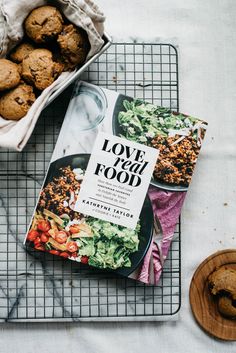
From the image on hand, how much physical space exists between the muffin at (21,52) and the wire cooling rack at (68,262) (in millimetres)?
130

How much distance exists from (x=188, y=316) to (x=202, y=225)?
20 cm

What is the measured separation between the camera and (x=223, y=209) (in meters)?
1.17

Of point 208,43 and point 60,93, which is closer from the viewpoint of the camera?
point 60,93

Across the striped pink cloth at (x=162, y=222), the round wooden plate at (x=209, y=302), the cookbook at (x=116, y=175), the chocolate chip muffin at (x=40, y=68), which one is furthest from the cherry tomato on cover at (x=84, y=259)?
the chocolate chip muffin at (x=40, y=68)

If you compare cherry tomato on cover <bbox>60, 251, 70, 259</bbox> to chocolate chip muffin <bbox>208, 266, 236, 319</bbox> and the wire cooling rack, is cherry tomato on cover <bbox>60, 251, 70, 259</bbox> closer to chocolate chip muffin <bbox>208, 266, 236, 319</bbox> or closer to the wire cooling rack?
the wire cooling rack

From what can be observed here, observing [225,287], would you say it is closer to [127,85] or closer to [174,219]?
[174,219]

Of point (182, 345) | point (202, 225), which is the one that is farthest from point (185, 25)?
point (182, 345)

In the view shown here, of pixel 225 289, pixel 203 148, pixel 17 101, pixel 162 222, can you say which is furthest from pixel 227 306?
pixel 17 101

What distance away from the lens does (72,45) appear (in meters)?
0.99

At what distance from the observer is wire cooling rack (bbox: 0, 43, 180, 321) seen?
3.67 ft

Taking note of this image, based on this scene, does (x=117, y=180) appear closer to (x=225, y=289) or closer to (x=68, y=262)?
(x=68, y=262)

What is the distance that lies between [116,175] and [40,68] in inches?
10.5

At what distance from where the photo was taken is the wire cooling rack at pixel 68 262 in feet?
3.67

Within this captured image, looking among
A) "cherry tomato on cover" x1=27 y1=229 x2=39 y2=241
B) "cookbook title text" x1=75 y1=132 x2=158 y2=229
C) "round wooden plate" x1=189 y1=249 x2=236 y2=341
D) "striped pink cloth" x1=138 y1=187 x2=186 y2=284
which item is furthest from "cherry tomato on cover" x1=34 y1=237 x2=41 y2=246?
"round wooden plate" x1=189 y1=249 x2=236 y2=341
